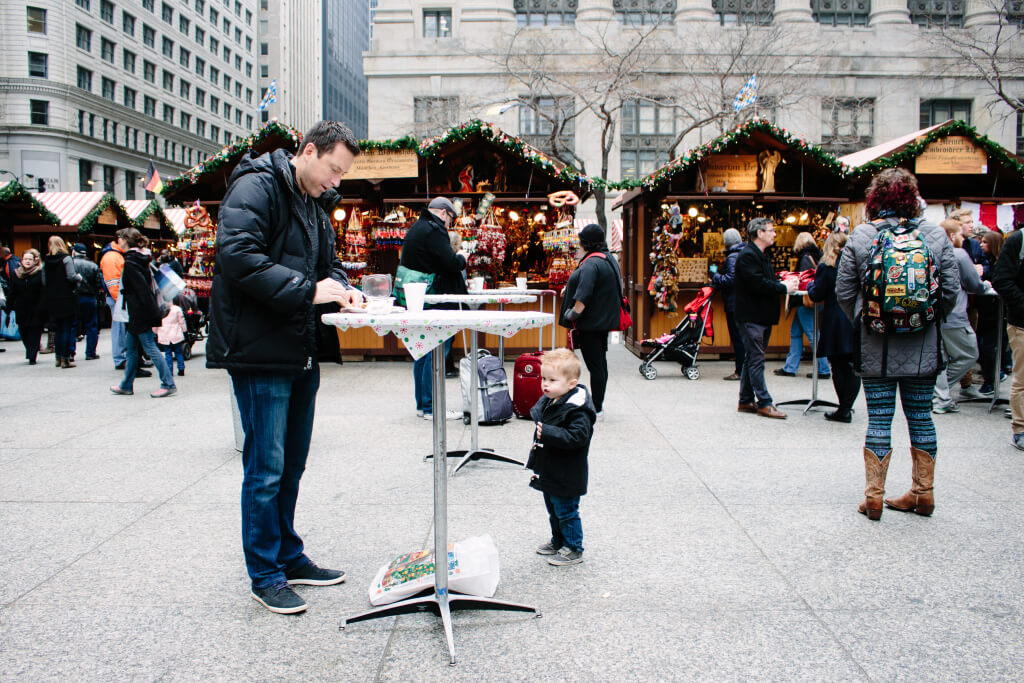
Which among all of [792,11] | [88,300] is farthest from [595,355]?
[792,11]

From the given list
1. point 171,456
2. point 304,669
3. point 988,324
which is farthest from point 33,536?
point 988,324

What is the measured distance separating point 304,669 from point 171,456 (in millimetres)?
3686

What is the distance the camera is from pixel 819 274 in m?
6.87

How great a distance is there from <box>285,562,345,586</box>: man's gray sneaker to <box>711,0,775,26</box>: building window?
33.4 m

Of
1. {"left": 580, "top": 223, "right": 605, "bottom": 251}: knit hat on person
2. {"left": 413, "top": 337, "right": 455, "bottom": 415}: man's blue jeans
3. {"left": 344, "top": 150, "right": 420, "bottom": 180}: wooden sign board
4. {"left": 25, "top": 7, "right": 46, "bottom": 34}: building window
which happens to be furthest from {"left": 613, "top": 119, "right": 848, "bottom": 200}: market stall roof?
{"left": 25, "top": 7, "right": 46, "bottom": 34}: building window

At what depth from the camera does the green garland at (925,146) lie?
1148 cm

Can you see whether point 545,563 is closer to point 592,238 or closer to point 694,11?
point 592,238

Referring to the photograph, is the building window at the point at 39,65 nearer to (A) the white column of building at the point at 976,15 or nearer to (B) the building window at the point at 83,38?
(B) the building window at the point at 83,38

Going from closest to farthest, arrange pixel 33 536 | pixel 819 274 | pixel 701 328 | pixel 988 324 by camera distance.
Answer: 1. pixel 33 536
2. pixel 819 274
3. pixel 988 324
4. pixel 701 328

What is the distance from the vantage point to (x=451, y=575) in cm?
314

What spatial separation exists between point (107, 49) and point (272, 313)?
62767mm

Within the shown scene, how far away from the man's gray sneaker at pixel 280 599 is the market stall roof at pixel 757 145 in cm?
959

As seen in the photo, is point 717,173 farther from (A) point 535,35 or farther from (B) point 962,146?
(A) point 535,35

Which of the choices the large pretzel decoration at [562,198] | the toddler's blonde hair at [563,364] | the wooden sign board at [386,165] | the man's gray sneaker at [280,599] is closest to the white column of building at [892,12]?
the large pretzel decoration at [562,198]
